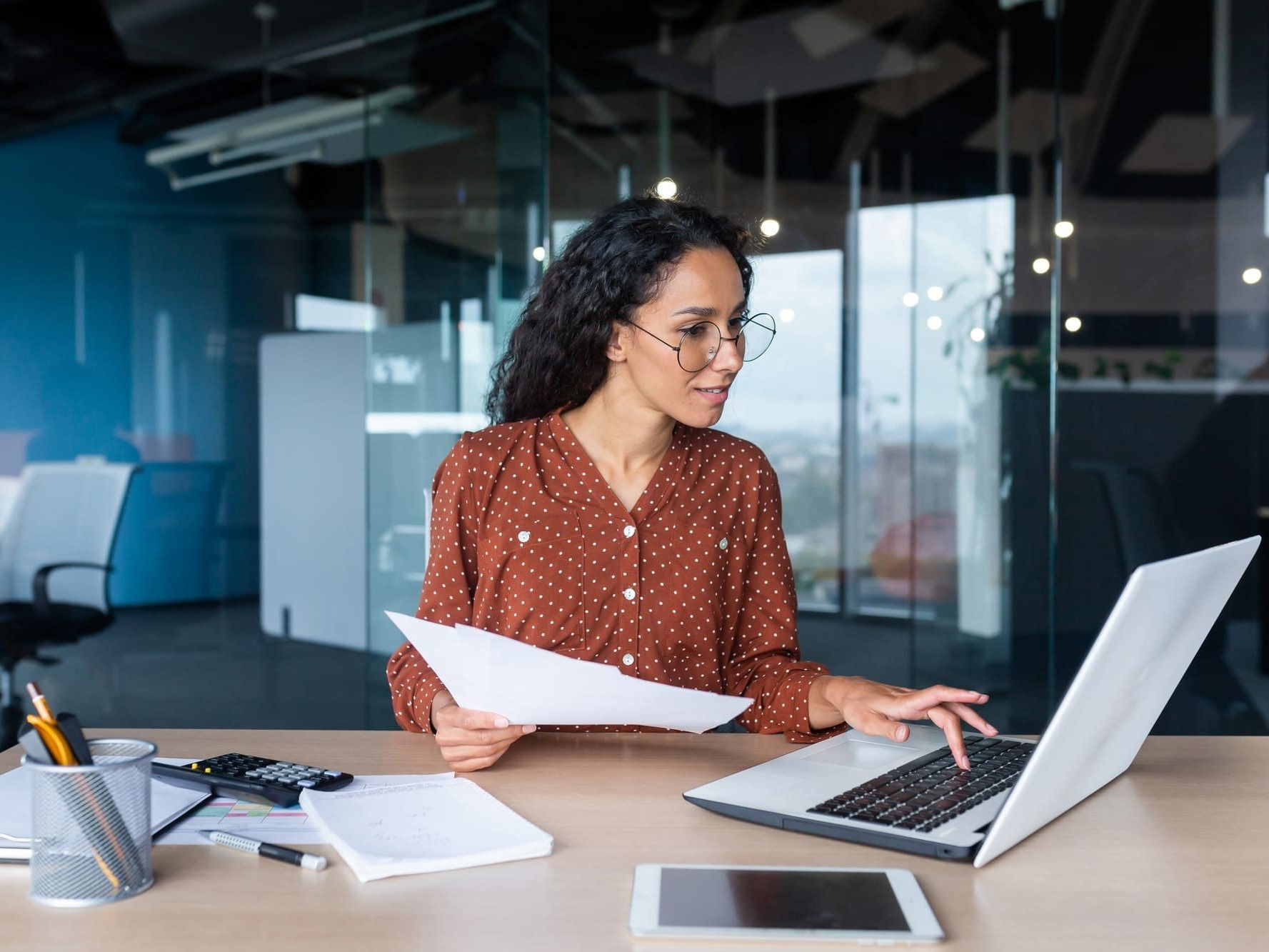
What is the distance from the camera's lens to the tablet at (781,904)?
814mm

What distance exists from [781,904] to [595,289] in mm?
1119

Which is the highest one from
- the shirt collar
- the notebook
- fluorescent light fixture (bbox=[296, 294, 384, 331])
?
fluorescent light fixture (bbox=[296, 294, 384, 331])

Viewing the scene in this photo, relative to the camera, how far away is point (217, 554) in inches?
153

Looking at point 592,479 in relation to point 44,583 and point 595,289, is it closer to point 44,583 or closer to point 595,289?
point 595,289

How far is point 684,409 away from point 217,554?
2669 millimetres

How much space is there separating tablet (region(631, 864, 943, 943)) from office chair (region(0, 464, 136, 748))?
3.32 metres

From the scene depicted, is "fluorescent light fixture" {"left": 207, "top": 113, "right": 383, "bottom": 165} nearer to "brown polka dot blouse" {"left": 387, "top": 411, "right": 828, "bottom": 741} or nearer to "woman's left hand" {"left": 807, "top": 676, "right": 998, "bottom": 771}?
"brown polka dot blouse" {"left": 387, "top": 411, "right": 828, "bottom": 741}

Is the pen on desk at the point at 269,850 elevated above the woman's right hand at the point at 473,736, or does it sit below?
below

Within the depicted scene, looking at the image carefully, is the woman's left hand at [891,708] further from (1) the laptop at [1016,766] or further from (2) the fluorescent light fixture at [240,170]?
(2) the fluorescent light fixture at [240,170]

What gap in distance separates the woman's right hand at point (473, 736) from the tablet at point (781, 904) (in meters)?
0.31

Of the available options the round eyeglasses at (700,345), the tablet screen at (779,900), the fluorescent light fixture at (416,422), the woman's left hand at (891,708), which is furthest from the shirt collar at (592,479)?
the fluorescent light fixture at (416,422)

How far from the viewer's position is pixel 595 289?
1.79 metres

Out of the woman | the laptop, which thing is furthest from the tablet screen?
the woman

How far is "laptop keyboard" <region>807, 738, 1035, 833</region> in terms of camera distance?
1041 mm
